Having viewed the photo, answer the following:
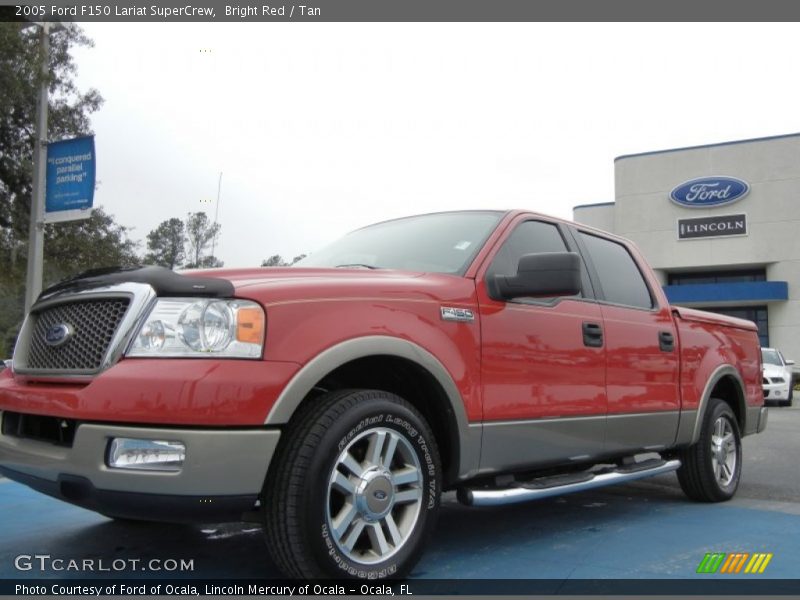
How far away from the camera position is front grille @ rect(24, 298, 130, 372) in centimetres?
305

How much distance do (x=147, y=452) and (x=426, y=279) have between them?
1479mm

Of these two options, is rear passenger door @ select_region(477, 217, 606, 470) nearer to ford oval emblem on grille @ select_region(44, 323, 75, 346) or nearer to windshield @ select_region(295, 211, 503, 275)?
windshield @ select_region(295, 211, 503, 275)

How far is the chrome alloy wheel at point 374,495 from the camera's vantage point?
306cm

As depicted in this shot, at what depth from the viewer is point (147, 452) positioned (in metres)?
2.80

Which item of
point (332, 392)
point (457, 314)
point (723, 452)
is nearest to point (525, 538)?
point (457, 314)

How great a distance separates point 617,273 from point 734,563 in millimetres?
2023

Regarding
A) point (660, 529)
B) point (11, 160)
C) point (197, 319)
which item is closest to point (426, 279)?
point (197, 319)

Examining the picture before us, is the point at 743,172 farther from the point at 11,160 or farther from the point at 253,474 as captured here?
the point at 253,474

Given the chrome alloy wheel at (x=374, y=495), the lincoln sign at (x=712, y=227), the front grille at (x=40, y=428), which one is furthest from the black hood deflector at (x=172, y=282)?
the lincoln sign at (x=712, y=227)

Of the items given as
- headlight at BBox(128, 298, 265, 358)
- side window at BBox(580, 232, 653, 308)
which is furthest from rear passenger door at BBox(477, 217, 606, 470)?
headlight at BBox(128, 298, 265, 358)

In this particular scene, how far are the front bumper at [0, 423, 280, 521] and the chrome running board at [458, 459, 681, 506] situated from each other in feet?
3.77

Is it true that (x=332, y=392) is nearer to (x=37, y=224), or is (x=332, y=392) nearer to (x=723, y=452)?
(x=723, y=452)

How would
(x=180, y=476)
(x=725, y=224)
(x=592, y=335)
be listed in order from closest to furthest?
1. (x=180, y=476)
2. (x=592, y=335)
3. (x=725, y=224)

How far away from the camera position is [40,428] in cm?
317
